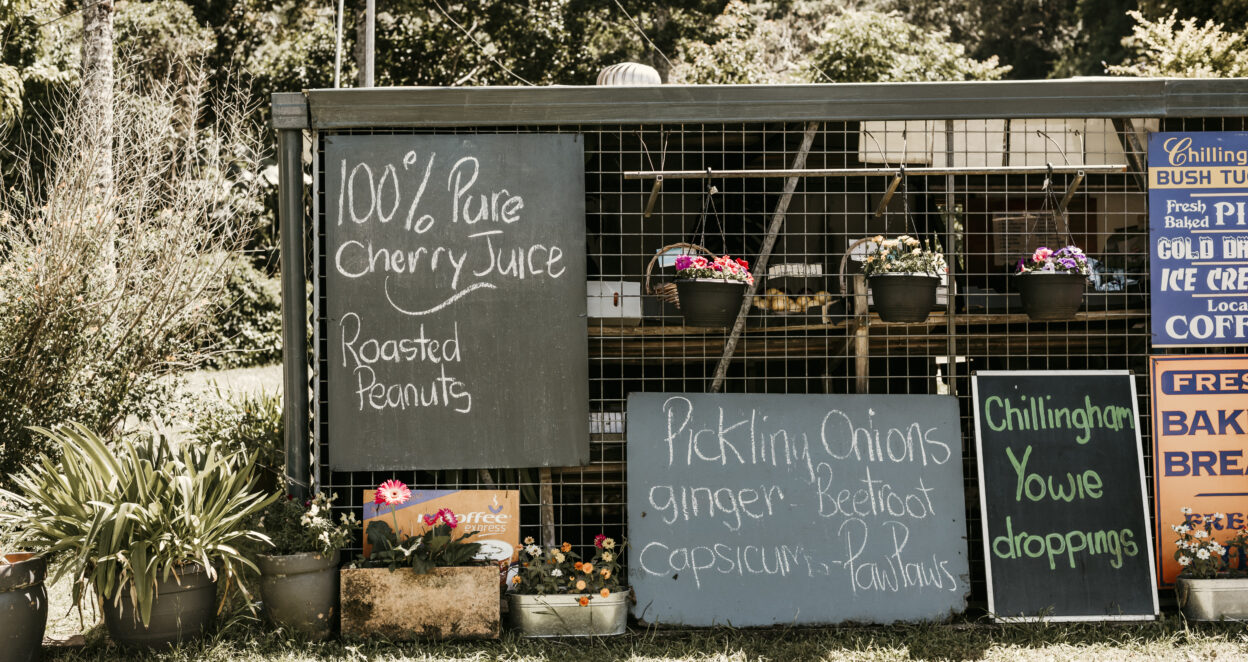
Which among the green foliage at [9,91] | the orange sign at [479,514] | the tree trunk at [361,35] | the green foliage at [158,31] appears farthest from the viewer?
the green foliage at [158,31]

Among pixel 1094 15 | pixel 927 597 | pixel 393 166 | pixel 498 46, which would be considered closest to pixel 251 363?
pixel 498 46

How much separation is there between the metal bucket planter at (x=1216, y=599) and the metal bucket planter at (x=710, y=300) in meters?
2.36

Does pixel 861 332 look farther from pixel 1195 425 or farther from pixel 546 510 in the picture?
pixel 546 510

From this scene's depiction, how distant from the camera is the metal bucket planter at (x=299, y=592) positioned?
13.0 ft

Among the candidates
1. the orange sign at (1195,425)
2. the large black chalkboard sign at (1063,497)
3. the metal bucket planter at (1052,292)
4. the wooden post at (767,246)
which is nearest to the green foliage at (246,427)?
the wooden post at (767,246)

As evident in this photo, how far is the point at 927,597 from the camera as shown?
4.30m

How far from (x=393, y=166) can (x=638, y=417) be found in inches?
63.5

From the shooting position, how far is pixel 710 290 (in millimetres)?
4176

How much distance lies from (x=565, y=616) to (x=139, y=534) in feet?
5.84

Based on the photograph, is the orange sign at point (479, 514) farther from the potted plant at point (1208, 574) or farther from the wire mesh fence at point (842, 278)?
the potted plant at point (1208, 574)

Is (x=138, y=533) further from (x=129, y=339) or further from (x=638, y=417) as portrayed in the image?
(x=129, y=339)

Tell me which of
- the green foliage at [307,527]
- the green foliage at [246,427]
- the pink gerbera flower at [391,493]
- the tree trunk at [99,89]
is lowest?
the green foliage at [307,527]

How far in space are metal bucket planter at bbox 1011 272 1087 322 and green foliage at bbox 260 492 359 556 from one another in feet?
10.5

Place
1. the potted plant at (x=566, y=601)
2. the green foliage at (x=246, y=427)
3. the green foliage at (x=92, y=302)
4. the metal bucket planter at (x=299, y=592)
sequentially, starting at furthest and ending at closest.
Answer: the green foliage at (x=92, y=302)
the green foliage at (x=246, y=427)
the potted plant at (x=566, y=601)
the metal bucket planter at (x=299, y=592)
